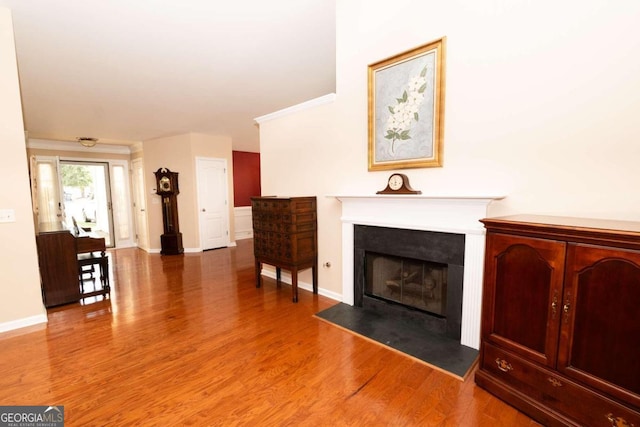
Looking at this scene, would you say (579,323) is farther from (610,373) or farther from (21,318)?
(21,318)

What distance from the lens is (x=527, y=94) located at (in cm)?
194

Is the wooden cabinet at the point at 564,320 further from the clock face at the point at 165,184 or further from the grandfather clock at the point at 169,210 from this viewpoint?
the clock face at the point at 165,184

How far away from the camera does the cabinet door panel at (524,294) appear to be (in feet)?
5.04

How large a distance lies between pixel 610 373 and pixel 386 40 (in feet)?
9.25

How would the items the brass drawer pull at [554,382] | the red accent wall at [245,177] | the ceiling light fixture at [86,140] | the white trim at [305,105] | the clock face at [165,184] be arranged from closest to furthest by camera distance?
the brass drawer pull at [554,382], the white trim at [305,105], the ceiling light fixture at [86,140], the clock face at [165,184], the red accent wall at [245,177]

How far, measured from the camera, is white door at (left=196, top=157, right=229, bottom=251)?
6.32 metres

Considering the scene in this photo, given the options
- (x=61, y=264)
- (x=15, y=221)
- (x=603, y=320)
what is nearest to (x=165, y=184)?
(x=61, y=264)

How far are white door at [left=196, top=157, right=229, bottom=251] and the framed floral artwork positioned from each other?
4670 mm

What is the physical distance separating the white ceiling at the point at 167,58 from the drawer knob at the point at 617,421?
340cm

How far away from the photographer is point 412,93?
248 cm

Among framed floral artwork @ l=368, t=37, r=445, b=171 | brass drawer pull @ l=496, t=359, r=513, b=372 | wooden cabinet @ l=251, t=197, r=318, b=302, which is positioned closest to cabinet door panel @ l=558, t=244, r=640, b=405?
brass drawer pull @ l=496, t=359, r=513, b=372

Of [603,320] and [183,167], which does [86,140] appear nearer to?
[183,167]

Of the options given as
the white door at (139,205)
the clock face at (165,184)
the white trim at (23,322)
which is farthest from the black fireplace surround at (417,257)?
the white door at (139,205)

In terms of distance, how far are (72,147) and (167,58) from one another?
526 centimetres
